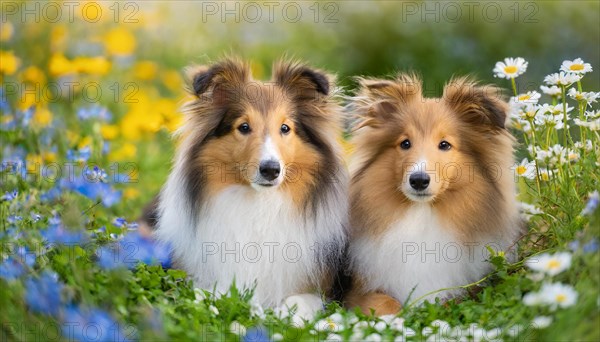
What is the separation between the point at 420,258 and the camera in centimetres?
463

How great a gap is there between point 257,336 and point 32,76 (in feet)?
19.4

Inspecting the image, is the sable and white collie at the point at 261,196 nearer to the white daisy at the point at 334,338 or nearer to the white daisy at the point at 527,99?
the white daisy at the point at 334,338

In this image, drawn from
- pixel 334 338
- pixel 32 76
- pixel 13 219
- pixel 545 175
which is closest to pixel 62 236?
pixel 13 219

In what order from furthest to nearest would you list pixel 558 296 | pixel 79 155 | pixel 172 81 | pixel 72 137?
pixel 172 81
pixel 72 137
pixel 79 155
pixel 558 296

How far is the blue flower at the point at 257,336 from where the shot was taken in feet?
12.0

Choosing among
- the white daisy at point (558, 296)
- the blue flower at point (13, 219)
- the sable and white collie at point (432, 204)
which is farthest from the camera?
the sable and white collie at point (432, 204)

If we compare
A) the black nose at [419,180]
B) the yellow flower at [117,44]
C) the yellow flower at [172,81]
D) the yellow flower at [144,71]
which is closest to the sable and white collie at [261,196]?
the black nose at [419,180]

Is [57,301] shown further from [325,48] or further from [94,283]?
[325,48]

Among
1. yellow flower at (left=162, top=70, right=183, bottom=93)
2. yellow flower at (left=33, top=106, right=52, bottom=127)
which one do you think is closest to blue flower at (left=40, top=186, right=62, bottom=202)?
yellow flower at (left=33, top=106, right=52, bottom=127)

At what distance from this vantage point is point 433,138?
179 inches

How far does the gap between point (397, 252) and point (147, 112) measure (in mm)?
5193

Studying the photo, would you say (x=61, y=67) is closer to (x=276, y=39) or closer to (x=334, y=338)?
(x=276, y=39)

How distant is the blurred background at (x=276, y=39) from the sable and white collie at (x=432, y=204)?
4.56 m

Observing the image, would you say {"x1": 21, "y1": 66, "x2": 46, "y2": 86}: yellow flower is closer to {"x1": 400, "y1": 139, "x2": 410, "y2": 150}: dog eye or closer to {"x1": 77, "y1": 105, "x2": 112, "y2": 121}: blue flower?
{"x1": 77, "y1": 105, "x2": 112, "y2": 121}: blue flower
